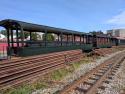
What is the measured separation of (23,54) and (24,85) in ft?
6.80

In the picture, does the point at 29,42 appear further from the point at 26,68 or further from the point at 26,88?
the point at 26,88

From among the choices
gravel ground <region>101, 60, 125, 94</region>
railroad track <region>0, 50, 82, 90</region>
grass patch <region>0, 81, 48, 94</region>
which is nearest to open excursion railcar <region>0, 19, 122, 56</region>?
railroad track <region>0, 50, 82, 90</region>

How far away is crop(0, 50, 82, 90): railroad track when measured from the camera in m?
7.87

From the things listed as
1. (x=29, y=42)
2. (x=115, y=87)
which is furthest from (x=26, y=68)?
(x=115, y=87)

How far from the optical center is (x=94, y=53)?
74.5 feet

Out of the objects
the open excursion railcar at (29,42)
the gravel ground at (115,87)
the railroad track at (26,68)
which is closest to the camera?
the gravel ground at (115,87)

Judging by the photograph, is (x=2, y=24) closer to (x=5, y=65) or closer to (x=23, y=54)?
(x=23, y=54)

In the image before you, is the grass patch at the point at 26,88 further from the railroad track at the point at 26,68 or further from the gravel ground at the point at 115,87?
the gravel ground at the point at 115,87

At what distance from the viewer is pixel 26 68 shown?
364 inches

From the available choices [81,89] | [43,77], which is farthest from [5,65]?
[81,89]

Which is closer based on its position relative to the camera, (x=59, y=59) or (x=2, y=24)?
(x=2, y=24)

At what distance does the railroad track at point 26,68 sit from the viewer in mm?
7871

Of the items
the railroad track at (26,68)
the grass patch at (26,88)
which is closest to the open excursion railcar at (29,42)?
the railroad track at (26,68)

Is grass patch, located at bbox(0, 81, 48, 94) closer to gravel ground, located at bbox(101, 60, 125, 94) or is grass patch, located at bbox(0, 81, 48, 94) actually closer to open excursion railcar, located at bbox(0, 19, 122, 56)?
open excursion railcar, located at bbox(0, 19, 122, 56)
